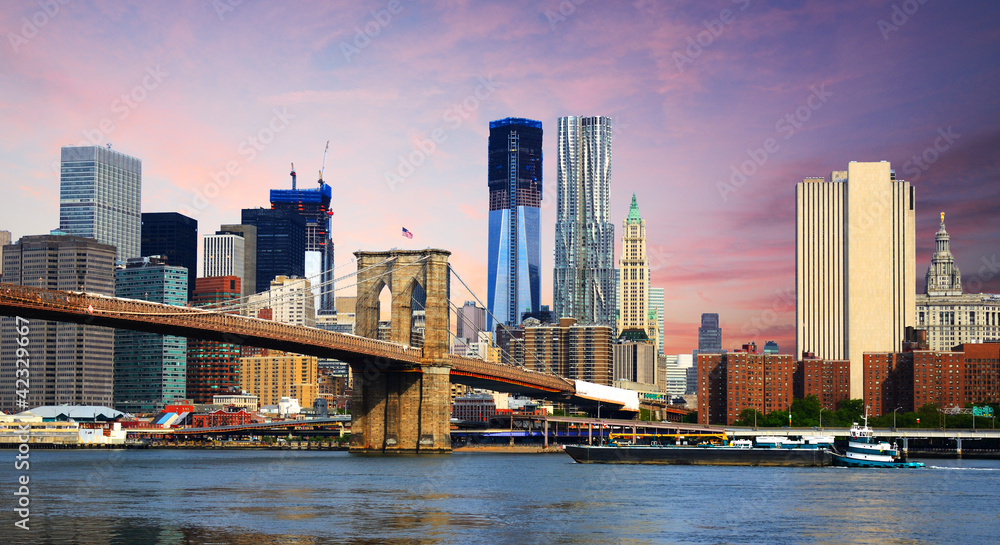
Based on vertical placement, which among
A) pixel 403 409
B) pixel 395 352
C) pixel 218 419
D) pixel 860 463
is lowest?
pixel 218 419

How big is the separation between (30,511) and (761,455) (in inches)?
2221

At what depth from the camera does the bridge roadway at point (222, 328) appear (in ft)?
196

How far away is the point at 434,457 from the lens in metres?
89.8

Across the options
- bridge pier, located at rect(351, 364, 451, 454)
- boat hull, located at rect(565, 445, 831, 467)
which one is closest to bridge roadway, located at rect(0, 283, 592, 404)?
bridge pier, located at rect(351, 364, 451, 454)

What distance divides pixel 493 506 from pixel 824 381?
137 m

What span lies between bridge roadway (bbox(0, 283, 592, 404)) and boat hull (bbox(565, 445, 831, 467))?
14.6m

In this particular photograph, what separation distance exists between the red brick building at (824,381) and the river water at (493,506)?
99033 mm

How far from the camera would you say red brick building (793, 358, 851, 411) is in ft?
569

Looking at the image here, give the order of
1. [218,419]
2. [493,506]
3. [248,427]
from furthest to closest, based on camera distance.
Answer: [218,419] < [248,427] < [493,506]

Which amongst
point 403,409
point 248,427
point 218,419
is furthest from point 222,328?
point 218,419

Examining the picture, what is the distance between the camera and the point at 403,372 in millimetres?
93750

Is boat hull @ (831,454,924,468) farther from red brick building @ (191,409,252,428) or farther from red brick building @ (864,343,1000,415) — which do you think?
red brick building @ (191,409,252,428)

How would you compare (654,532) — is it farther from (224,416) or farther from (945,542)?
(224,416)

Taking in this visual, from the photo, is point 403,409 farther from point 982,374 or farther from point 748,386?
point 982,374
